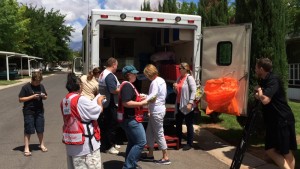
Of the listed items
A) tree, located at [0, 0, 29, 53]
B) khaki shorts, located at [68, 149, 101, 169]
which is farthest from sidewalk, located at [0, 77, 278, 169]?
tree, located at [0, 0, 29, 53]

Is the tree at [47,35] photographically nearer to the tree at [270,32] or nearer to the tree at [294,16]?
the tree at [294,16]

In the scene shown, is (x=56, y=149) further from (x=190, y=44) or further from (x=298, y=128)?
(x=298, y=128)

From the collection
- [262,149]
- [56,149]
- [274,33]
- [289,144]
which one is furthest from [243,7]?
[56,149]

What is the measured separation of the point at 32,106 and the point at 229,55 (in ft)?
12.8

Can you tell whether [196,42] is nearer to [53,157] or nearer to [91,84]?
[91,84]

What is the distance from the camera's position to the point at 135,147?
5598 millimetres

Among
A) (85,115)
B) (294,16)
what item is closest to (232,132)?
(85,115)

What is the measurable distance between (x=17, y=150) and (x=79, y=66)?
3700 mm

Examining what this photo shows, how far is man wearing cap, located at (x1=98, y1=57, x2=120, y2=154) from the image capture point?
6.44 meters

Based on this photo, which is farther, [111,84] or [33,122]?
[33,122]

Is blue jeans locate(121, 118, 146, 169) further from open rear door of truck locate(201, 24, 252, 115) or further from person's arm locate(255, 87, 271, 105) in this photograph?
open rear door of truck locate(201, 24, 252, 115)

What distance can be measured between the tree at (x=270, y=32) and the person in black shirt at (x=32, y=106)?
4.14 metres

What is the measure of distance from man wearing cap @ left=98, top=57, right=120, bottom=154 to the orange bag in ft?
5.94

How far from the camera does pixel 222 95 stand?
7008 mm
